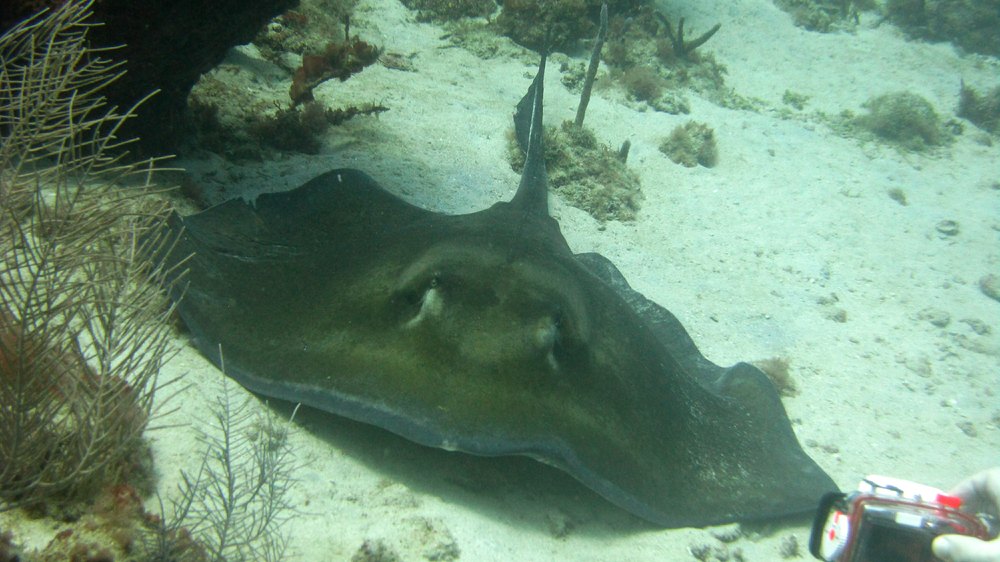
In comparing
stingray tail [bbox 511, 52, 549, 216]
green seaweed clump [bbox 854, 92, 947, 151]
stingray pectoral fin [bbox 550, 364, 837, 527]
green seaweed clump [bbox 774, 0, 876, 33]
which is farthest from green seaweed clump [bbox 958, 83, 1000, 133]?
stingray pectoral fin [bbox 550, 364, 837, 527]

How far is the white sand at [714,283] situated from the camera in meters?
3.06

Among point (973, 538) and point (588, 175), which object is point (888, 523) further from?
point (588, 175)

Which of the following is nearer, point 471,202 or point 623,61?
point 471,202

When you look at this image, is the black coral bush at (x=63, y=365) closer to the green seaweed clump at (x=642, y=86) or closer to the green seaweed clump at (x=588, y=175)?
the green seaweed clump at (x=588, y=175)

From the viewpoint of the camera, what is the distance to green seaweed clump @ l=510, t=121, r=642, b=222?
698 cm

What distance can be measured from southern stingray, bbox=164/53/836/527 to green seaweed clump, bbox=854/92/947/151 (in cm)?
984

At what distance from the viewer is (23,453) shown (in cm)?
207

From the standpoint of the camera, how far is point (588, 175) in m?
7.27

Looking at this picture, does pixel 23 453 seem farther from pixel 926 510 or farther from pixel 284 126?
pixel 284 126

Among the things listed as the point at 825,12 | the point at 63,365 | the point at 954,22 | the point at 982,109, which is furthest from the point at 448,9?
the point at 954,22

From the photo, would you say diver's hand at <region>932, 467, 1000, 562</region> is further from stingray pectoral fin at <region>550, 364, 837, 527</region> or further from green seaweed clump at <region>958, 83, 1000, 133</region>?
green seaweed clump at <region>958, 83, 1000, 133</region>

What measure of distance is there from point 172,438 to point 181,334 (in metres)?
0.85

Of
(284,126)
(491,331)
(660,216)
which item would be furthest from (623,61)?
(491,331)

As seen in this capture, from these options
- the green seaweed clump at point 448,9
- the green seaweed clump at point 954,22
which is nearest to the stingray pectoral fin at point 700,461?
the green seaweed clump at point 448,9
